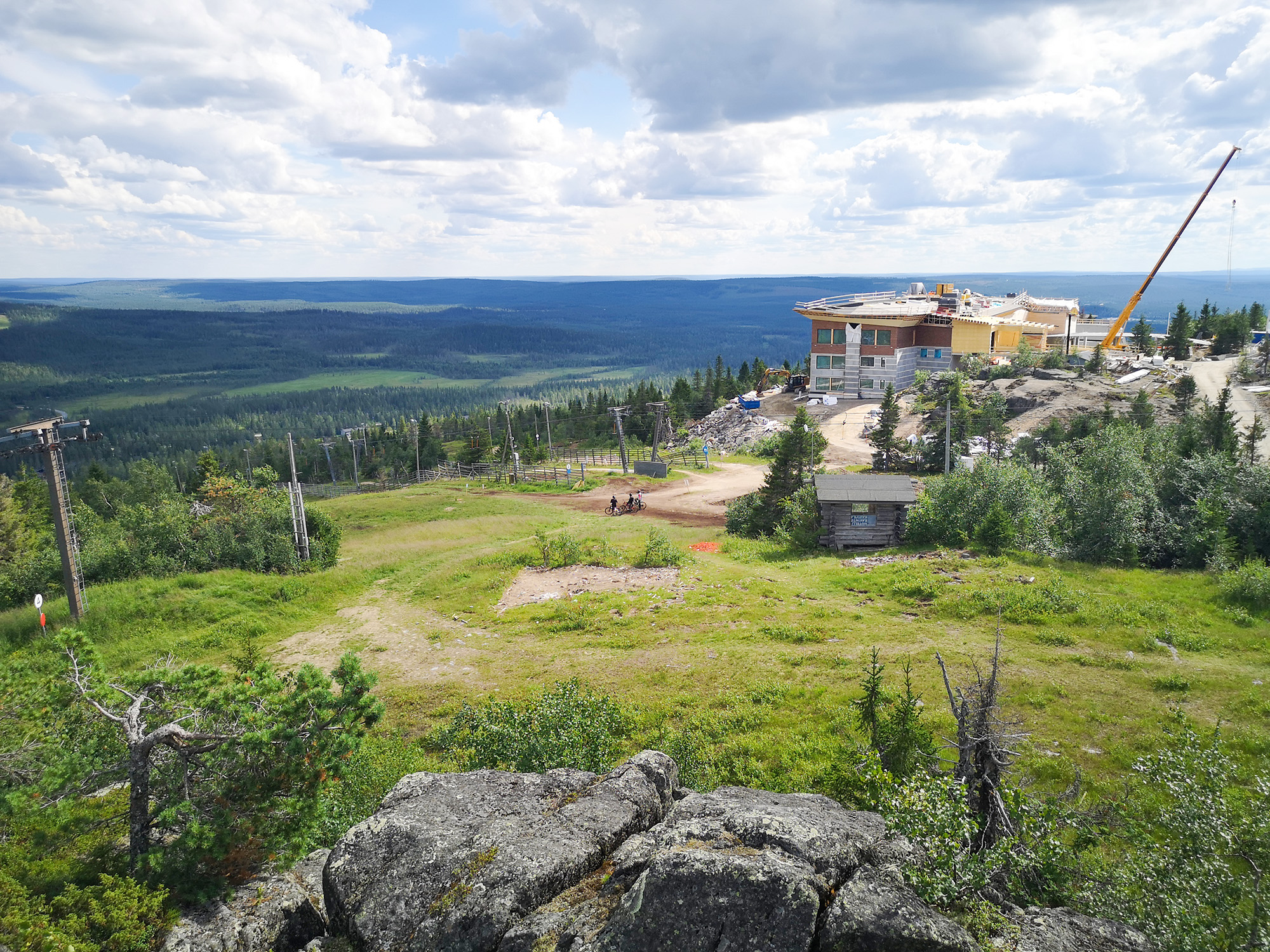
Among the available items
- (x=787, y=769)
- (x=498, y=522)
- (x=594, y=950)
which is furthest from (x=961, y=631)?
(x=498, y=522)

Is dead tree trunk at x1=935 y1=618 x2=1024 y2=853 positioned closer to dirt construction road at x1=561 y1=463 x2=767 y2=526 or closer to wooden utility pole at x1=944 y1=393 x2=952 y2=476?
wooden utility pole at x1=944 y1=393 x2=952 y2=476

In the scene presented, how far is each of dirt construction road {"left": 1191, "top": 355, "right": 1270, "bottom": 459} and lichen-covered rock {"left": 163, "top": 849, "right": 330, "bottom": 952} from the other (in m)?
46.6

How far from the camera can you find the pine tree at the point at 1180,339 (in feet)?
228

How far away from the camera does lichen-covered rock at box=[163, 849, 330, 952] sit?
26.3 feet

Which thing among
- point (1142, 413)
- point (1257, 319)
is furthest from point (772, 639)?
point (1257, 319)

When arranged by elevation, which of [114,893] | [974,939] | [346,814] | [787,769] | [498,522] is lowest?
[498,522]

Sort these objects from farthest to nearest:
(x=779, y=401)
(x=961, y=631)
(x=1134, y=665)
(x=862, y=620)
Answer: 1. (x=779, y=401)
2. (x=862, y=620)
3. (x=961, y=631)
4. (x=1134, y=665)

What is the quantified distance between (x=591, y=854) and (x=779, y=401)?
72890 mm

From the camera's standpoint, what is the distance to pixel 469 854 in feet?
25.9

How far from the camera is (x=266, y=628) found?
25094 millimetres

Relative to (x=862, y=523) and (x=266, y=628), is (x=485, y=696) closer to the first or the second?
(x=266, y=628)

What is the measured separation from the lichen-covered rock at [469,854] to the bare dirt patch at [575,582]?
17.3 metres

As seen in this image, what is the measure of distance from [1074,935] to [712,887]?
360 cm

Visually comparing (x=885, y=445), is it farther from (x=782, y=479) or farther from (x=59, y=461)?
(x=59, y=461)
